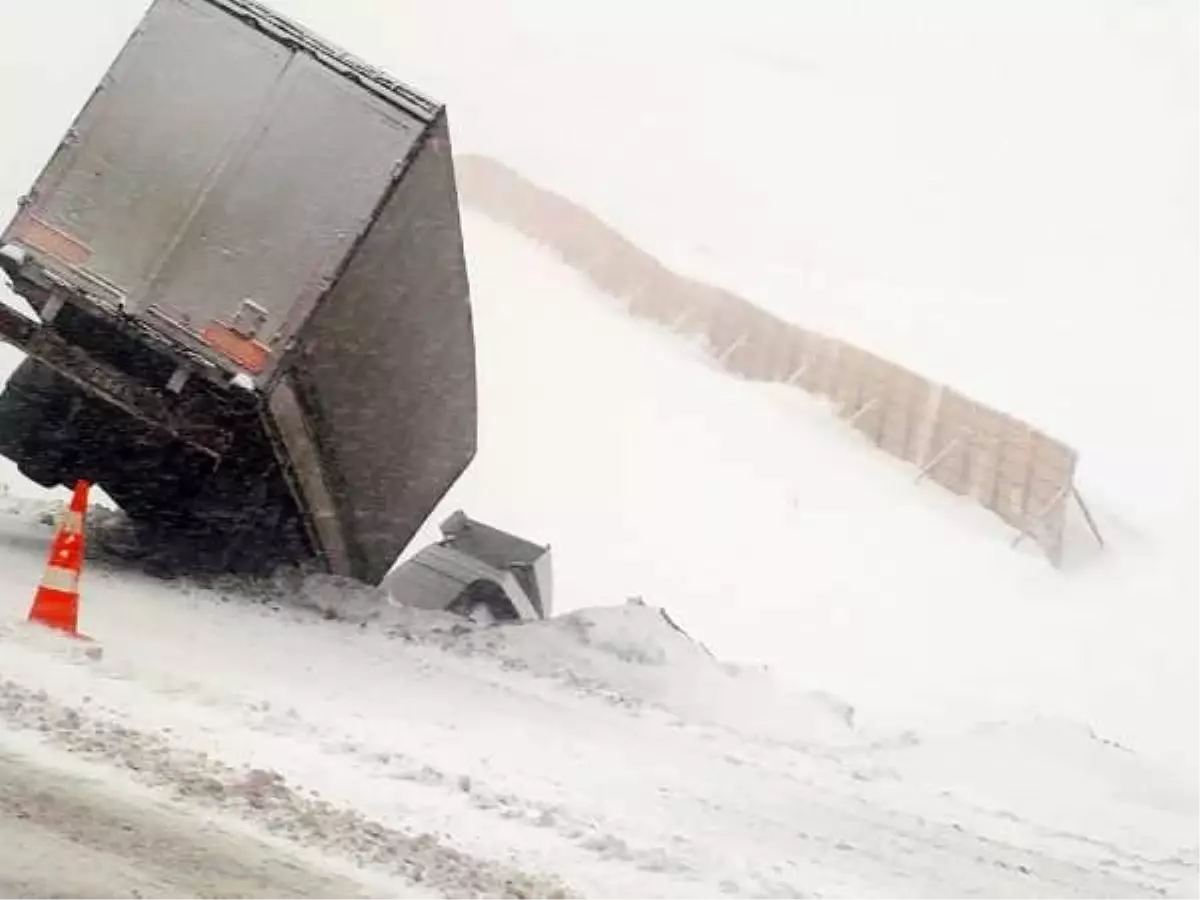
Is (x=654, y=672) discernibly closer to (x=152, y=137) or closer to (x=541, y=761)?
(x=541, y=761)

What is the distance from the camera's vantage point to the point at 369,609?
11.2 meters

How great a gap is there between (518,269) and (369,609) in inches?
856

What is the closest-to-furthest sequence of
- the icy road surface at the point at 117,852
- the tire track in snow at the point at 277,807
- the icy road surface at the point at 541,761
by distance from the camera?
the icy road surface at the point at 117,852 → the tire track in snow at the point at 277,807 → the icy road surface at the point at 541,761

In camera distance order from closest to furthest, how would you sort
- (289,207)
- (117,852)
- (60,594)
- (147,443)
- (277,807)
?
(117,852) < (277,807) < (60,594) < (289,207) < (147,443)

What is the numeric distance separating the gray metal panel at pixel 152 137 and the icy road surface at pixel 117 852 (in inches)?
184

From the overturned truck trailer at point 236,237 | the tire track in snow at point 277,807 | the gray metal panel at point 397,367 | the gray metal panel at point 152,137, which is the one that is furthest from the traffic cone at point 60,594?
the gray metal panel at point 152,137

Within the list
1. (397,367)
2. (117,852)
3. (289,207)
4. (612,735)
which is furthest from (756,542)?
(117,852)

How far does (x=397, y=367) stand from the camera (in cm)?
1056

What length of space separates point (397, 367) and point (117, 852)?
19.3 ft

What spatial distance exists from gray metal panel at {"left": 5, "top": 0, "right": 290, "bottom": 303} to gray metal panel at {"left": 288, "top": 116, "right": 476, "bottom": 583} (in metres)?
1.09

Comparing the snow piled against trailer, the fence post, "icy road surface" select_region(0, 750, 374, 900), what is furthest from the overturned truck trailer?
the fence post

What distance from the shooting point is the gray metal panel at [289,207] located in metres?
9.37

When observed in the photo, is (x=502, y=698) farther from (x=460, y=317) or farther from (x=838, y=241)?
(x=838, y=241)

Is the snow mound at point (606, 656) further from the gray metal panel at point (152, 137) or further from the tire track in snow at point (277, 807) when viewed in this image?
the tire track in snow at point (277, 807)
